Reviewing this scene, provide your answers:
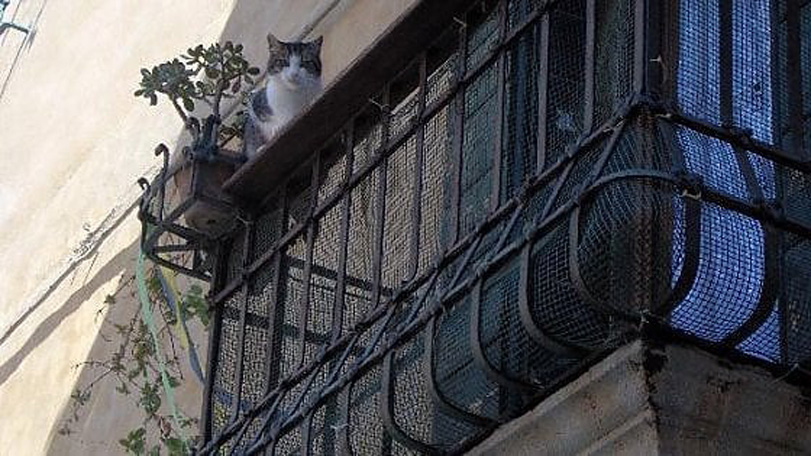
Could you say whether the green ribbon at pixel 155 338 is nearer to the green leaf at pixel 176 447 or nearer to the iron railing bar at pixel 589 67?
the green leaf at pixel 176 447

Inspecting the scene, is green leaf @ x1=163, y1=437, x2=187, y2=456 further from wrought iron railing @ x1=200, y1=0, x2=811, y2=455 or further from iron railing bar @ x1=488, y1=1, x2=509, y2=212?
iron railing bar @ x1=488, y1=1, x2=509, y2=212

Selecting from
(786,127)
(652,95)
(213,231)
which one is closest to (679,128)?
(652,95)

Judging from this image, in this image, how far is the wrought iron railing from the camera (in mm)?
3744

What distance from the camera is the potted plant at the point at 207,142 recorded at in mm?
5707

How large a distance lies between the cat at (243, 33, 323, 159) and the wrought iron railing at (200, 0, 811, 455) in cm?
94

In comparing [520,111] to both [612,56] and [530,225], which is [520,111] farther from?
[530,225]

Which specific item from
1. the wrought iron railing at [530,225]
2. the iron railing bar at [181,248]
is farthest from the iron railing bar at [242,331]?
the iron railing bar at [181,248]

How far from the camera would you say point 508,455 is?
393cm

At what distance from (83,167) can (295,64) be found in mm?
2601

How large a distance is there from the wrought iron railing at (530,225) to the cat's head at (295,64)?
3.68ft

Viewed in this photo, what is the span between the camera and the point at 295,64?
6.49 meters

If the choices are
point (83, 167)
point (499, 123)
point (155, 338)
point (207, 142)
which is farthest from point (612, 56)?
point (83, 167)

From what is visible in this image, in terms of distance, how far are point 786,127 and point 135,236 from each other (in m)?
3.96

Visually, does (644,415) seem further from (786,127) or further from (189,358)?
(189,358)
